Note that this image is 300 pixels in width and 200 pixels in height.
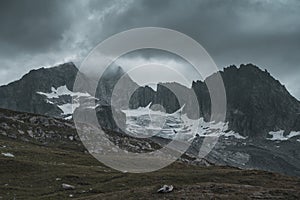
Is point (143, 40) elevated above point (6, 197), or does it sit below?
above

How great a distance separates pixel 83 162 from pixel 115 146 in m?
71.3

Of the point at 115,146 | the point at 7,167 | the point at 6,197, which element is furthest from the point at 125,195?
the point at 115,146

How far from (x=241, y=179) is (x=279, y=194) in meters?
20.0

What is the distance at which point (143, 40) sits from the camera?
63.2 m

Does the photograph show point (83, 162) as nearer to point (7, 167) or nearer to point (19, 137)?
point (7, 167)

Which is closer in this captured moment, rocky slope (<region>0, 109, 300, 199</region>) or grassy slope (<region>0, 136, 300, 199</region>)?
grassy slope (<region>0, 136, 300, 199</region>)

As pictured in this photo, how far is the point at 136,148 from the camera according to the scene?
566ft

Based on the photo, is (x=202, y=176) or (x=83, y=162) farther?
(x=83, y=162)

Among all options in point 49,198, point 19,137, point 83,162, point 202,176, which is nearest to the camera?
point 49,198

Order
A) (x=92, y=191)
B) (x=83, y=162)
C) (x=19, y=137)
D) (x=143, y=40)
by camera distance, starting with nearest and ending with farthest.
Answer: (x=92, y=191), (x=143, y=40), (x=83, y=162), (x=19, y=137)

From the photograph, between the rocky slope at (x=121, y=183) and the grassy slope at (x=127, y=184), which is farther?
the rocky slope at (x=121, y=183)

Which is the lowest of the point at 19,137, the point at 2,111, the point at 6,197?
the point at 6,197

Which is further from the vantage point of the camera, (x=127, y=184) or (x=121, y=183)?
(x=121, y=183)

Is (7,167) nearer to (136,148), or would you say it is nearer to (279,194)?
(279,194)
